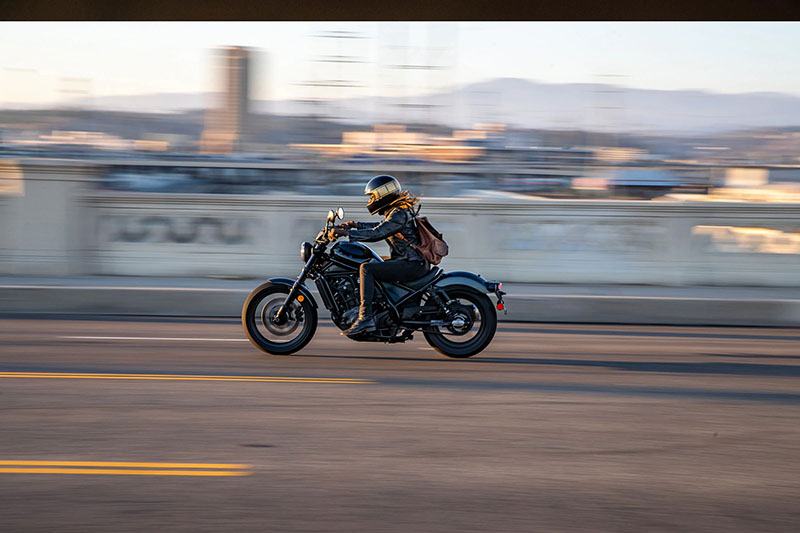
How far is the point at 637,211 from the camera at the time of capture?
18.4 meters

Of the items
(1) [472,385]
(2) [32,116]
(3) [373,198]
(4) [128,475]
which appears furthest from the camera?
(2) [32,116]

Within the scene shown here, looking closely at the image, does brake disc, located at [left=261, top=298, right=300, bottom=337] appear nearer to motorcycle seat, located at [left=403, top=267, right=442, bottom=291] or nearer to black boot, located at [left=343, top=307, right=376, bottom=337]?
black boot, located at [left=343, top=307, right=376, bottom=337]

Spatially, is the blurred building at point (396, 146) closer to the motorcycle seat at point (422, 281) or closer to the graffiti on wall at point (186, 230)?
the graffiti on wall at point (186, 230)

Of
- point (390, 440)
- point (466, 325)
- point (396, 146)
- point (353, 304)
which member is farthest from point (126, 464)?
point (396, 146)

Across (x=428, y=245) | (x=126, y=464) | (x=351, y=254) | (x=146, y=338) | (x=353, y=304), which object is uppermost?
(x=428, y=245)

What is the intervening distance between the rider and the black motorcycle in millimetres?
109

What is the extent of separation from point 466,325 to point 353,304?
1.09 meters

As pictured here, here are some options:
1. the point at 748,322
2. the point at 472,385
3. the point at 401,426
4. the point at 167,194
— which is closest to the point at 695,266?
the point at 748,322

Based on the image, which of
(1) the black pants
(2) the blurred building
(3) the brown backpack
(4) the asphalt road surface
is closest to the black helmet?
(3) the brown backpack

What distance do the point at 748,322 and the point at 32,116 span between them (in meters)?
27.1

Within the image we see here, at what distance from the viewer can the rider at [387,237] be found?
10.2 m

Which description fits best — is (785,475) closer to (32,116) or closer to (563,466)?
(563,466)

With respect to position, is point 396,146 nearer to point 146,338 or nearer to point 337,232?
point 146,338

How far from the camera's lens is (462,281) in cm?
1048
